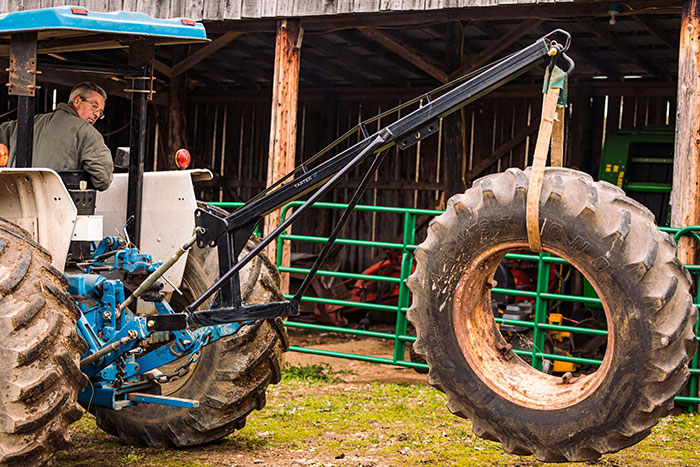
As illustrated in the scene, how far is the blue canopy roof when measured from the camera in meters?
4.18

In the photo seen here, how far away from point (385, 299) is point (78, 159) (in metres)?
6.26

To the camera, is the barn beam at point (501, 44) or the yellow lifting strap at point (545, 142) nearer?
the yellow lifting strap at point (545, 142)

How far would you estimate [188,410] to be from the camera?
17.0ft

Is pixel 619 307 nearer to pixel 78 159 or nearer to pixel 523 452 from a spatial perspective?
pixel 523 452

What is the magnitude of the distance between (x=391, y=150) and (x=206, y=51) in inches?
143

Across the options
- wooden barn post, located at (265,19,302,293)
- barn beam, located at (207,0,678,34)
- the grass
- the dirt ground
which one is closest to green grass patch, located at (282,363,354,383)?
the dirt ground

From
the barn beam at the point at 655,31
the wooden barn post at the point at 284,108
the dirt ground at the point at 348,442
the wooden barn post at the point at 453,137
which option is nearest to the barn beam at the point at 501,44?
the wooden barn post at the point at 453,137

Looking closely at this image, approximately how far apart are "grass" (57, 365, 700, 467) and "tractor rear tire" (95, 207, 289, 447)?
134 mm

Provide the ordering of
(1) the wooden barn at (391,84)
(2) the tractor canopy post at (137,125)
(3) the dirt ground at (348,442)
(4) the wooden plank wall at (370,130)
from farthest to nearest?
(4) the wooden plank wall at (370,130)
(1) the wooden barn at (391,84)
(3) the dirt ground at (348,442)
(2) the tractor canopy post at (137,125)

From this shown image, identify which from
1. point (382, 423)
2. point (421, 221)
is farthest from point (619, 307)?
point (421, 221)

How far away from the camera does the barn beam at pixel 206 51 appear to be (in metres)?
9.88

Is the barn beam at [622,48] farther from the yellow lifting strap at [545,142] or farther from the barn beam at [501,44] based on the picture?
the yellow lifting strap at [545,142]

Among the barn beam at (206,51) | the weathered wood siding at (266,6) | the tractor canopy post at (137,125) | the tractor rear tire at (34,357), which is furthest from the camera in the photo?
the barn beam at (206,51)

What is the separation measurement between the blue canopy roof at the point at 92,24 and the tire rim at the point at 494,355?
1979mm
